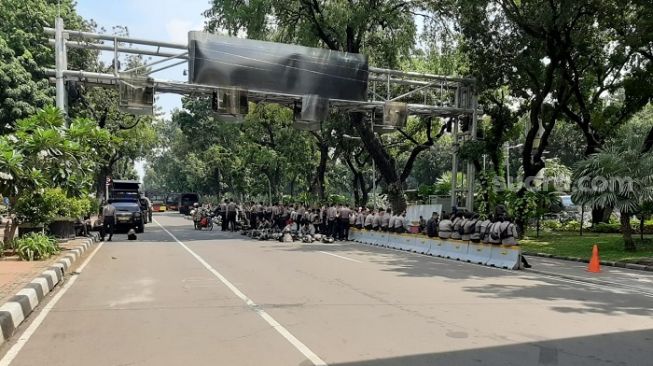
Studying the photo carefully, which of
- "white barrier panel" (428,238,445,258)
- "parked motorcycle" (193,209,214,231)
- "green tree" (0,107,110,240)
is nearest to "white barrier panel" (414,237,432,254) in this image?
"white barrier panel" (428,238,445,258)

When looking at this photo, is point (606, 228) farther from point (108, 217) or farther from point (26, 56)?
point (26, 56)

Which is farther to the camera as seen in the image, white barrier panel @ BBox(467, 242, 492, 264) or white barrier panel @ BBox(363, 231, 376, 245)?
white barrier panel @ BBox(363, 231, 376, 245)

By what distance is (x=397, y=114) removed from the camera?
25.8 m

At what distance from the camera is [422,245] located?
20875 mm

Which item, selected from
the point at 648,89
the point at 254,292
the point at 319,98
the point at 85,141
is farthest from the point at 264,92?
the point at 648,89

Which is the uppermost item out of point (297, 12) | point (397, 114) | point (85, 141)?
point (297, 12)

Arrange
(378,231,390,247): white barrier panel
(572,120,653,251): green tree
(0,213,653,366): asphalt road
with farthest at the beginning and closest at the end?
1. (378,231,390,247): white barrier panel
2. (572,120,653,251): green tree
3. (0,213,653,366): asphalt road

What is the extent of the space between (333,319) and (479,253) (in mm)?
10210

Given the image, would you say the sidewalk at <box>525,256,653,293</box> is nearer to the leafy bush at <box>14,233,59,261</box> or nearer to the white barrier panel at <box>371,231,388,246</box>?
the white barrier panel at <box>371,231,388,246</box>

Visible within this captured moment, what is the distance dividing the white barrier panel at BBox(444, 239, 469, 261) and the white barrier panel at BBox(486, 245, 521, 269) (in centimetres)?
141

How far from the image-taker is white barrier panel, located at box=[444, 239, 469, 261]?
18.3 meters

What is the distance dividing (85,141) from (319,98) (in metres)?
9.79

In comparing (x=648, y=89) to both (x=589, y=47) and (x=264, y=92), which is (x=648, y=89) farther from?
(x=264, y=92)

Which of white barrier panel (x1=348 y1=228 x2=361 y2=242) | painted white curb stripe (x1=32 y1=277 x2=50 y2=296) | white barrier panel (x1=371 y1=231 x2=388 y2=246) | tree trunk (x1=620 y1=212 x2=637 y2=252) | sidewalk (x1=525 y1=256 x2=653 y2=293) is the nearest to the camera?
painted white curb stripe (x1=32 y1=277 x2=50 y2=296)
